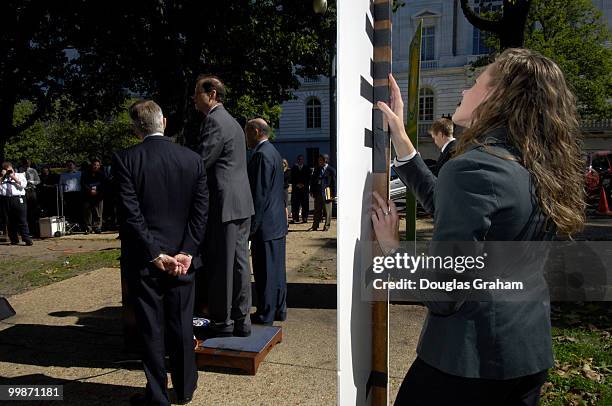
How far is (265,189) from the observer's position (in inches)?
187

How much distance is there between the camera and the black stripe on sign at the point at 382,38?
1.75m

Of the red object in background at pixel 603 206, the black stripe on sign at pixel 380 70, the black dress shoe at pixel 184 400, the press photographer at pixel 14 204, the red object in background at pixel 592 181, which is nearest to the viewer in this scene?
the black stripe on sign at pixel 380 70

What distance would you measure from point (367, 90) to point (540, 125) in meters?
0.54

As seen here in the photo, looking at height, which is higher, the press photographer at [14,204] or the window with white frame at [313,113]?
the window with white frame at [313,113]

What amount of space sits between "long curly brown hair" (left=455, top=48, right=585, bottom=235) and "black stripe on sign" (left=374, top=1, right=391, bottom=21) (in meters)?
0.48

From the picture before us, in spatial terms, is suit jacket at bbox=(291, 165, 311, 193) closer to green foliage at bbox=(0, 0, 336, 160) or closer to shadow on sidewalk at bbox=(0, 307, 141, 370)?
green foliage at bbox=(0, 0, 336, 160)

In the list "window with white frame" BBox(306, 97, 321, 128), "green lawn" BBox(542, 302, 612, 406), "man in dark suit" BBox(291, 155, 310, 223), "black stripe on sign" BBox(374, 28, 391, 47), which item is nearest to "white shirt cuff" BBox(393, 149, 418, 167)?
"black stripe on sign" BBox(374, 28, 391, 47)

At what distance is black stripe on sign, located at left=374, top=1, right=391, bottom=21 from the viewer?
68.7 inches

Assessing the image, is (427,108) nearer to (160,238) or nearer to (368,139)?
(160,238)

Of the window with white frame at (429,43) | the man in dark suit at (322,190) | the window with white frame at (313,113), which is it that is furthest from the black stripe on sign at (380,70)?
the window with white frame at (313,113)

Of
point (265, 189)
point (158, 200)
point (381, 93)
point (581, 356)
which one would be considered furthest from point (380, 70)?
point (581, 356)

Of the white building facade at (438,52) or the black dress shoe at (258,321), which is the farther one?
the white building facade at (438,52)

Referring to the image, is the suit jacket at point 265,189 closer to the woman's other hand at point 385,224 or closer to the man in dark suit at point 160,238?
the man in dark suit at point 160,238

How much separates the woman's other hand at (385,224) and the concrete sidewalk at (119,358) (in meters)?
2.01
